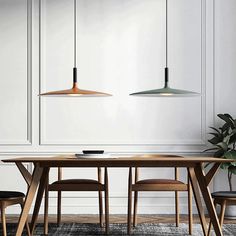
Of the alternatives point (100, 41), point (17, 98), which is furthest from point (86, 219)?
point (100, 41)

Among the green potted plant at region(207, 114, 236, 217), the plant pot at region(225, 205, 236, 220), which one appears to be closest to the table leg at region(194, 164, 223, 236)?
the green potted plant at region(207, 114, 236, 217)

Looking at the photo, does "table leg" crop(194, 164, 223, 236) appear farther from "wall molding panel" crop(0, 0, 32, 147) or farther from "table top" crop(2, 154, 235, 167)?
"wall molding panel" crop(0, 0, 32, 147)

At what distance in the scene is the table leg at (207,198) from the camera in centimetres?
448

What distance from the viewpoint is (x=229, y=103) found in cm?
661

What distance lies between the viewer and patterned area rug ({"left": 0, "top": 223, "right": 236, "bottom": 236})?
5.14 metres

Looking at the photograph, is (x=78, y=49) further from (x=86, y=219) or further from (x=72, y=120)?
(x=86, y=219)

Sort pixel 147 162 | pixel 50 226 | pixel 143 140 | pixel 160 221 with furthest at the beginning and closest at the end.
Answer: pixel 143 140 < pixel 160 221 < pixel 50 226 < pixel 147 162

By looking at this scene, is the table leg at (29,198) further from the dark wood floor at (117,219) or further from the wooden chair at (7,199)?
the dark wood floor at (117,219)

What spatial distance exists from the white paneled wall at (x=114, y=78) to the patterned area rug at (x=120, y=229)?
0.97 metres

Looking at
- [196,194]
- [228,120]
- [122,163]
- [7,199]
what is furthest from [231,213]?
[7,199]

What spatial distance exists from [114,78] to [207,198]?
7.95 ft

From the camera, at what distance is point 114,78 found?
6613 millimetres

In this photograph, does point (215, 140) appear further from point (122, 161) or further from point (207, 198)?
point (122, 161)

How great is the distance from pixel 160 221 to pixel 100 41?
212 centimetres
